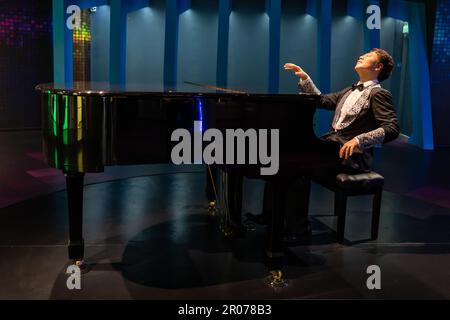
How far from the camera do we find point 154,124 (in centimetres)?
254

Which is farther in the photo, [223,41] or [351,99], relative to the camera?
[223,41]

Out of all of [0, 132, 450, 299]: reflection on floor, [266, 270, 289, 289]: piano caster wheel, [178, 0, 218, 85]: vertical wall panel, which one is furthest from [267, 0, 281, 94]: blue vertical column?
[266, 270, 289, 289]: piano caster wheel

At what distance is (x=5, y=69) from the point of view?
26.8 ft

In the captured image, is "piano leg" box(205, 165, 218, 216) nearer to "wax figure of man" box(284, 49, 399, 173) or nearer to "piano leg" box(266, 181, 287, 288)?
"wax figure of man" box(284, 49, 399, 173)

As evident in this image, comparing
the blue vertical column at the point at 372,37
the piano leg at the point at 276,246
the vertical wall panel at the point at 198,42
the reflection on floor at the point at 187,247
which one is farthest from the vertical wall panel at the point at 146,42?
the piano leg at the point at 276,246

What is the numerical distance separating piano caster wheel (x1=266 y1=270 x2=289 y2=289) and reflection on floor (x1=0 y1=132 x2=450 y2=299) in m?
0.05

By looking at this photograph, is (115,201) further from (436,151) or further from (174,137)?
(436,151)

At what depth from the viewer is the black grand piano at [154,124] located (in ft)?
8.20

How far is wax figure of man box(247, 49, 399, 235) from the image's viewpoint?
3.13m

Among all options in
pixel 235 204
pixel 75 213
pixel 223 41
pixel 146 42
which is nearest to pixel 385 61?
pixel 235 204

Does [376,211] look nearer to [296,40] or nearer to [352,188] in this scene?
[352,188]

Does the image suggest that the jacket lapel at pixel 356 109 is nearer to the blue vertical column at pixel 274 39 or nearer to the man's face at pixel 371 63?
the man's face at pixel 371 63

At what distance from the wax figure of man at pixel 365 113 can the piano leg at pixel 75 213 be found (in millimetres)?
1339

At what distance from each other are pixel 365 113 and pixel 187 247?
1.52 m
